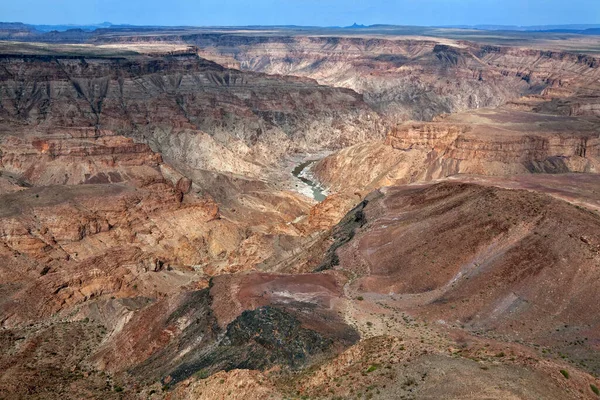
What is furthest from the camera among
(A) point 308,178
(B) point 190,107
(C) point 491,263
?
(B) point 190,107

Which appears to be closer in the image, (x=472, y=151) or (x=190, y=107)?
(x=472, y=151)

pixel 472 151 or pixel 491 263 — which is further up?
pixel 472 151

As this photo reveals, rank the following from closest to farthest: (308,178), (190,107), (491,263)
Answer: (491,263) → (308,178) → (190,107)

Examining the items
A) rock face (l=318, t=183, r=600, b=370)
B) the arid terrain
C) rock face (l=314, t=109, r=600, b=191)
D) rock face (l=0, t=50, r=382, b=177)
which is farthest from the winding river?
rock face (l=318, t=183, r=600, b=370)

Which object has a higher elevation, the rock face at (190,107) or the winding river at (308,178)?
the rock face at (190,107)

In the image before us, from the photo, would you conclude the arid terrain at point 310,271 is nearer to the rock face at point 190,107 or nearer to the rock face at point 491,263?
the rock face at point 491,263

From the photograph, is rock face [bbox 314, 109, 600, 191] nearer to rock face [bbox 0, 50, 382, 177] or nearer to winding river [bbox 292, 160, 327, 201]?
winding river [bbox 292, 160, 327, 201]

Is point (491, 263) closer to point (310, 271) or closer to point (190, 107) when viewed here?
point (310, 271)

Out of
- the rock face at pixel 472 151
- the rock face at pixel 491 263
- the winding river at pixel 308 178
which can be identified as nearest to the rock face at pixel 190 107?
the winding river at pixel 308 178

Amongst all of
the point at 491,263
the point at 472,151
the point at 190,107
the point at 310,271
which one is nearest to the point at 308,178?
the point at 472,151
